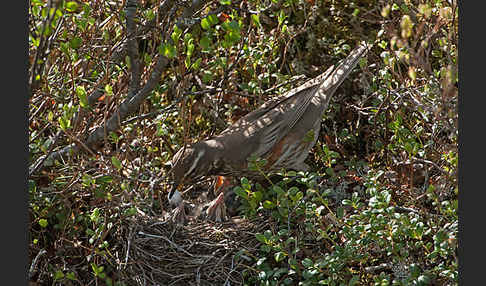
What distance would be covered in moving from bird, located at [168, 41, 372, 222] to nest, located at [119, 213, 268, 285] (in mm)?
274

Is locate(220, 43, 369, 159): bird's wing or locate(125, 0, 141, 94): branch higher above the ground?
locate(125, 0, 141, 94): branch

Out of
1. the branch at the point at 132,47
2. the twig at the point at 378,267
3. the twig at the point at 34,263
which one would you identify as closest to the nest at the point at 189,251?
the twig at the point at 34,263

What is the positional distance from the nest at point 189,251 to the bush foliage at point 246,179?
0.08 m

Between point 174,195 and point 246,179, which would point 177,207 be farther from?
point 246,179

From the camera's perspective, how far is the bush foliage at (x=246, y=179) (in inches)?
160

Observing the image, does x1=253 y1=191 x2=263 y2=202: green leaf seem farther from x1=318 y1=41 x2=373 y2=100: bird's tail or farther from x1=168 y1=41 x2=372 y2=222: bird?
x1=318 y1=41 x2=373 y2=100: bird's tail

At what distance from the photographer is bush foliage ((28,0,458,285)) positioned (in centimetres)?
406

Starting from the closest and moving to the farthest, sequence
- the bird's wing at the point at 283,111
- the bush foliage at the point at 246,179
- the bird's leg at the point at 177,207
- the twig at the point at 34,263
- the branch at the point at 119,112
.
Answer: the bush foliage at the point at 246,179, the twig at the point at 34,263, the branch at the point at 119,112, the bird's leg at the point at 177,207, the bird's wing at the point at 283,111

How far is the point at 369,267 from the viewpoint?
4309 millimetres

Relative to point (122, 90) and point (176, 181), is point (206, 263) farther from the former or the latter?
point (122, 90)

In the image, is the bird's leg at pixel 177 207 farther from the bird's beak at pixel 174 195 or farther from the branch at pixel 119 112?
the branch at pixel 119 112

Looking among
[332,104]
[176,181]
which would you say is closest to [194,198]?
[176,181]

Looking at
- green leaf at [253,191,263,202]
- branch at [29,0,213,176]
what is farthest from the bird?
branch at [29,0,213,176]

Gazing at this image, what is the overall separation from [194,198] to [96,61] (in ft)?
4.78
